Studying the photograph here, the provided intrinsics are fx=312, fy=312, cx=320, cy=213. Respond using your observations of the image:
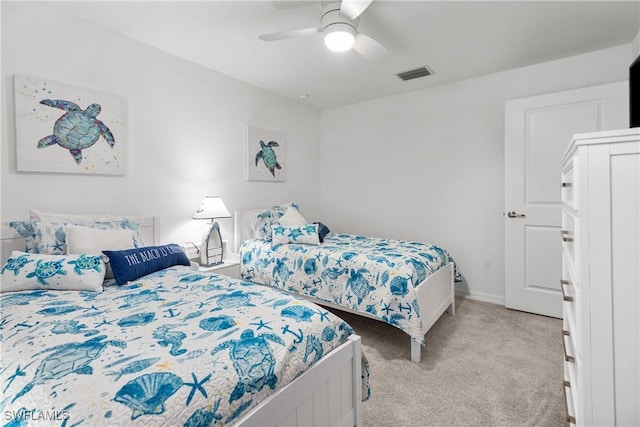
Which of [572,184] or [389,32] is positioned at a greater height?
[389,32]

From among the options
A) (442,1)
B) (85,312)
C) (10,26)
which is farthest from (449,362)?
(10,26)

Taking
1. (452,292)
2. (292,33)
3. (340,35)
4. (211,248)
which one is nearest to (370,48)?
(340,35)

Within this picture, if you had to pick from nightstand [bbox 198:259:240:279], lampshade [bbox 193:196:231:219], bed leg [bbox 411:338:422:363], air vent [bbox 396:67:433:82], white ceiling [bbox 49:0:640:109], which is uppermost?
air vent [bbox 396:67:433:82]

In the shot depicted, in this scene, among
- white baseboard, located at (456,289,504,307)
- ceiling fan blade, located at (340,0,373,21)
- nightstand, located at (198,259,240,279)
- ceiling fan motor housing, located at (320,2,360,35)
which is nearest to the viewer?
ceiling fan blade, located at (340,0,373,21)

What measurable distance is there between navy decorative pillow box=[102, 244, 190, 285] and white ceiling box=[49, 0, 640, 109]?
5.67 ft

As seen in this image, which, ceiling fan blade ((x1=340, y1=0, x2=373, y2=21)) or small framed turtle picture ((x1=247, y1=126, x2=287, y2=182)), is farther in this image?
small framed turtle picture ((x1=247, y1=126, x2=287, y2=182))

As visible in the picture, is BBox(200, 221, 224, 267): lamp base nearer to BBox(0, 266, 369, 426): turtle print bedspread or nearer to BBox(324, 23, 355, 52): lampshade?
BBox(0, 266, 369, 426): turtle print bedspread

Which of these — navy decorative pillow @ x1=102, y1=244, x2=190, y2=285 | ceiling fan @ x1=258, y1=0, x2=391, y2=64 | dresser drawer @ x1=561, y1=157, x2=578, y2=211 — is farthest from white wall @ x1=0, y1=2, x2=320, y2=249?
dresser drawer @ x1=561, y1=157, x2=578, y2=211

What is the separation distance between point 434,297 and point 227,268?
186 centimetres

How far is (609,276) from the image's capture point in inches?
36.6

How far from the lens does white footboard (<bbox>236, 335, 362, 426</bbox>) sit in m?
1.07

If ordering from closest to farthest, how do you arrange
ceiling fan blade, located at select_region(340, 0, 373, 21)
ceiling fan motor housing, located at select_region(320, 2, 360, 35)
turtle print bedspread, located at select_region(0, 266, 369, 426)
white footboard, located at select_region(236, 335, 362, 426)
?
turtle print bedspread, located at select_region(0, 266, 369, 426) → white footboard, located at select_region(236, 335, 362, 426) → ceiling fan blade, located at select_region(340, 0, 373, 21) → ceiling fan motor housing, located at select_region(320, 2, 360, 35)

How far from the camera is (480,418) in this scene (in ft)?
5.54

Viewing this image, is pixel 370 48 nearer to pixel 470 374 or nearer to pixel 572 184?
pixel 572 184
